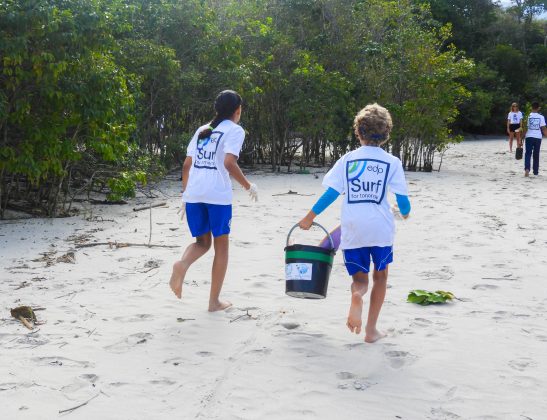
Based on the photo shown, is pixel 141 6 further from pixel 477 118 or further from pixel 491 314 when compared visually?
pixel 477 118

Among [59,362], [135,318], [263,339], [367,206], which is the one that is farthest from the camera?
[135,318]

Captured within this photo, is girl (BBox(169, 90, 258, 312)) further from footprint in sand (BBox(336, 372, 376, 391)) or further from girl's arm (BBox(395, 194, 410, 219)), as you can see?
footprint in sand (BBox(336, 372, 376, 391))

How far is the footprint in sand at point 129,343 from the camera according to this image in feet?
14.8

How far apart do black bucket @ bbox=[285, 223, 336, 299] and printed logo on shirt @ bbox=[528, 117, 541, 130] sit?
41.0 ft

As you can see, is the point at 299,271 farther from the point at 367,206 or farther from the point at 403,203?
the point at 403,203

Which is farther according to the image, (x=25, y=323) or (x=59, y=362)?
(x=25, y=323)

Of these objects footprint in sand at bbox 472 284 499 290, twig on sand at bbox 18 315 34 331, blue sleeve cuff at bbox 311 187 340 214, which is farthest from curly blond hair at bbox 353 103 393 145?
twig on sand at bbox 18 315 34 331

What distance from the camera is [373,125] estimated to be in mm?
4609

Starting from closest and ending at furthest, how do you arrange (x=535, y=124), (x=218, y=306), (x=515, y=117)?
(x=218, y=306), (x=535, y=124), (x=515, y=117)

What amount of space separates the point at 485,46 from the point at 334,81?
27350 millimetres

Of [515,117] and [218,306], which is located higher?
[515,117]

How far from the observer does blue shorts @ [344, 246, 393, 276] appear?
4.54 m

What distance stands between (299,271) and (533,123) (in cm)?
1281

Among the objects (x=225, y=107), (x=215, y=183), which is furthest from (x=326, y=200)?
(x=225, y=107)
